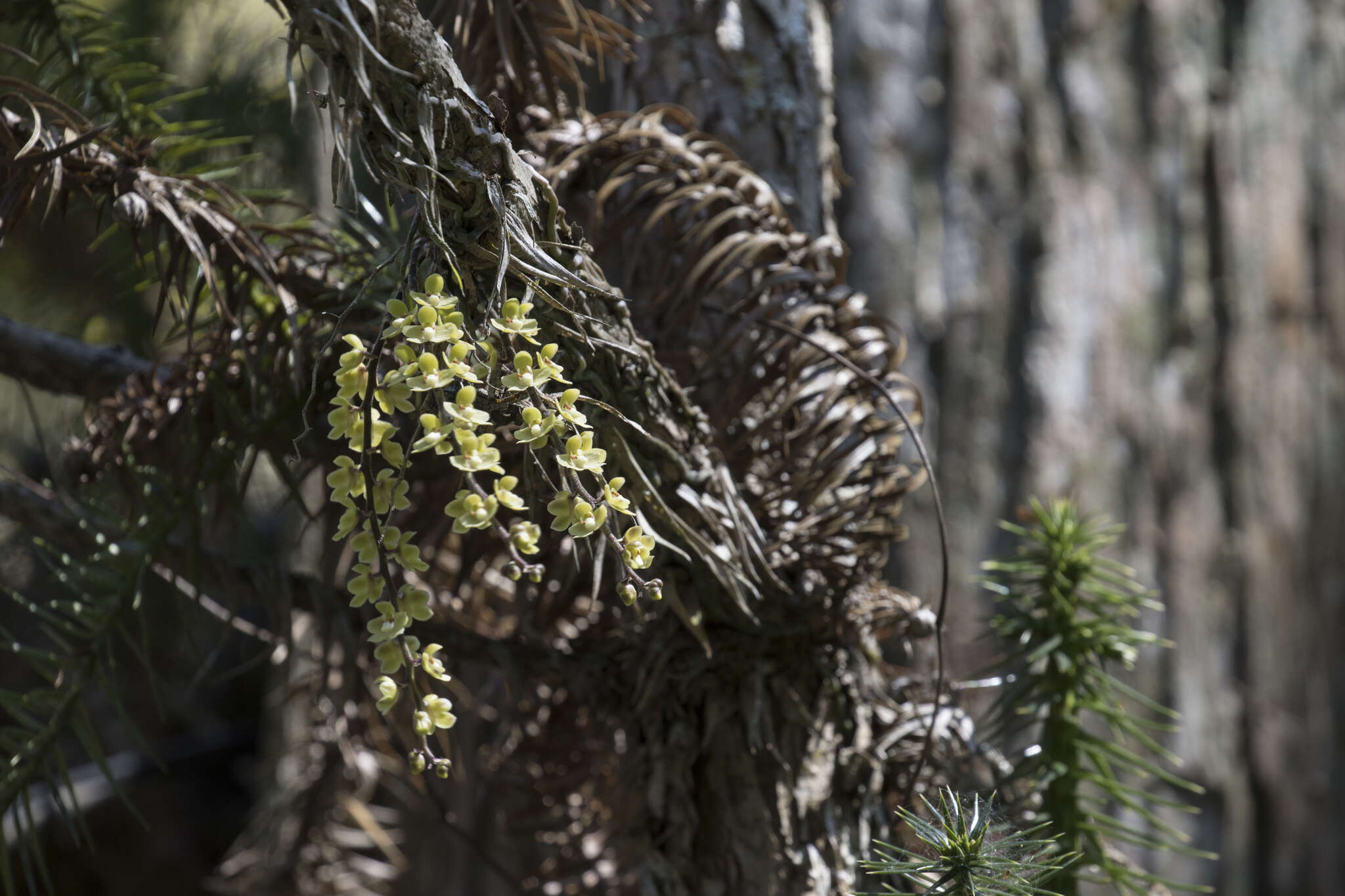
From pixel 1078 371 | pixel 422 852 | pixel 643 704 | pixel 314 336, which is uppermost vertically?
pixel 1078 371

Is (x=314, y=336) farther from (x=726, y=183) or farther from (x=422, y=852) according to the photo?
(x=422, y=852)

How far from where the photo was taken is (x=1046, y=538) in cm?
49

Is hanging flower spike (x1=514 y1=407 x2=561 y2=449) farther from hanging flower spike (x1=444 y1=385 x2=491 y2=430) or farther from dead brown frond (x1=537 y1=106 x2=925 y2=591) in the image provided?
dead brown frond (x1=537 y1=106 x2=925 y2=591)

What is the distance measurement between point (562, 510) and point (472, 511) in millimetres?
32

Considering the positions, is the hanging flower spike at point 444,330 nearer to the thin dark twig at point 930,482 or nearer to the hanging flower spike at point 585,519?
the hanging flower spike at point 585,519

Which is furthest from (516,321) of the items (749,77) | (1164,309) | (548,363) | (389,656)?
(1164,309)

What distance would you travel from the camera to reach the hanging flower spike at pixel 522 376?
0.29m

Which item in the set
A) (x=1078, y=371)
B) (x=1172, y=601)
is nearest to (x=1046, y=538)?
(x=1078, y=371)

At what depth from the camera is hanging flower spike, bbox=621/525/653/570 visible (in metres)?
0.31

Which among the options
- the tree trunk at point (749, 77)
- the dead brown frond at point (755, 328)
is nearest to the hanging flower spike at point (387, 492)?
the dead brown frond at point (755, 328)

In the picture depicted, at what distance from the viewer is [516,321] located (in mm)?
295

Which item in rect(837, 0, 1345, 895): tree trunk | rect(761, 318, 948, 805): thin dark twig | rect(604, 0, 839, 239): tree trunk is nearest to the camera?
rect(761, 318, 948, 805): thin dark twig

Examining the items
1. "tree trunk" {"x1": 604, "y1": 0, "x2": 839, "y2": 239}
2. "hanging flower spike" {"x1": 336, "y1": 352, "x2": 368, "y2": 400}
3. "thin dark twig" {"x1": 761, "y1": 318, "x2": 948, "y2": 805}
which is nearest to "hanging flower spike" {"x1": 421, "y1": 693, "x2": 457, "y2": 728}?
"hanging flower spike" {"x1": 336, "y1": 352, "x2": 368, "y2": 400}

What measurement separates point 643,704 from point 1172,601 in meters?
0.90
